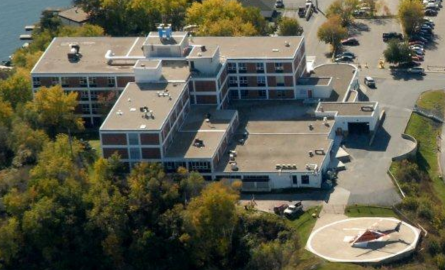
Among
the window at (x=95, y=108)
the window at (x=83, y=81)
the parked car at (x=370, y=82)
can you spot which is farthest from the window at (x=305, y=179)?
the window at (x=83, y=81)

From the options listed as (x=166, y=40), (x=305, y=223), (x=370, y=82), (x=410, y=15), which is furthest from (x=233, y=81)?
(x=410, y=15)

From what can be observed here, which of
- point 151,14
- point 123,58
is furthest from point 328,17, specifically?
point 123,58

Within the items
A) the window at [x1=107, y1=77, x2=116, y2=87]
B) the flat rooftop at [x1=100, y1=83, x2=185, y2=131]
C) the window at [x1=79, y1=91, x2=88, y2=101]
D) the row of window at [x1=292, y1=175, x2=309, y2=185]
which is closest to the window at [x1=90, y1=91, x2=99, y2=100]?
the window at [x1=79, y1=91, x2=88, y2=101]

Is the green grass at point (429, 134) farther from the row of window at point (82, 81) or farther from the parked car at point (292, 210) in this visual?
the row of window at point (82, 81)

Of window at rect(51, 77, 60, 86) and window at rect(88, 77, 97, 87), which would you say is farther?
window at rect(51, 77, 60, 86)

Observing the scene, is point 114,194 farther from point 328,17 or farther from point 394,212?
point 328,17

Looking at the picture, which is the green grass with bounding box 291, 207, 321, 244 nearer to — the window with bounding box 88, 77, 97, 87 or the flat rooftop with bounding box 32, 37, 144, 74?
the flat rooftop with bounding box 32, 37, 144, 74

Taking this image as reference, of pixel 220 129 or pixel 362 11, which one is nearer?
pixel 220 129
